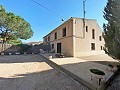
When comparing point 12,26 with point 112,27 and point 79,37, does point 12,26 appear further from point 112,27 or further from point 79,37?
point 112,27

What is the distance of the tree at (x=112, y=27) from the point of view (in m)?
6.88

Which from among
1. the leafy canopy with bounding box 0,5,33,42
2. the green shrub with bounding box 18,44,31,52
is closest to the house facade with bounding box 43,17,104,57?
the green shrub with bounding box 18,44,31,52

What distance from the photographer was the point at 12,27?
1091 inches

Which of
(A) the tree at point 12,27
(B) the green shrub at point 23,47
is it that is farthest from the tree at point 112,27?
(A) the tree at point 12,27

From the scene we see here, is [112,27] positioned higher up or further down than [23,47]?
higher up

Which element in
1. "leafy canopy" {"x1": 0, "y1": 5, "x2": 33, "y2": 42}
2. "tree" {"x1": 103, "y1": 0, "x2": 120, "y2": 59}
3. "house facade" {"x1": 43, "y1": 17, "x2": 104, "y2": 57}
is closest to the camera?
"tree" {"x1": 103, "y1": 0, "x2": 120, "y2": 59}

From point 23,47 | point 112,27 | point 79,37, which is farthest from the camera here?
point 23,47

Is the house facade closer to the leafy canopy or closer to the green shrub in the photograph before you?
the green shrub

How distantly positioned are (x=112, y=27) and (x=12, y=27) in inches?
995

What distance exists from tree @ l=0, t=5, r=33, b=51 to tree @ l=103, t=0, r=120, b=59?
23871mm

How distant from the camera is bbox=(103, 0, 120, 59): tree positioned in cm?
688

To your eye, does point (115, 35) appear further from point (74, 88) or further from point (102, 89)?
point (74, 88)

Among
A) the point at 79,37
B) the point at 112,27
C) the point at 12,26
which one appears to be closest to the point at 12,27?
the point at 12,26

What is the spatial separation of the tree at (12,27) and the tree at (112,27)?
78.3 ft
